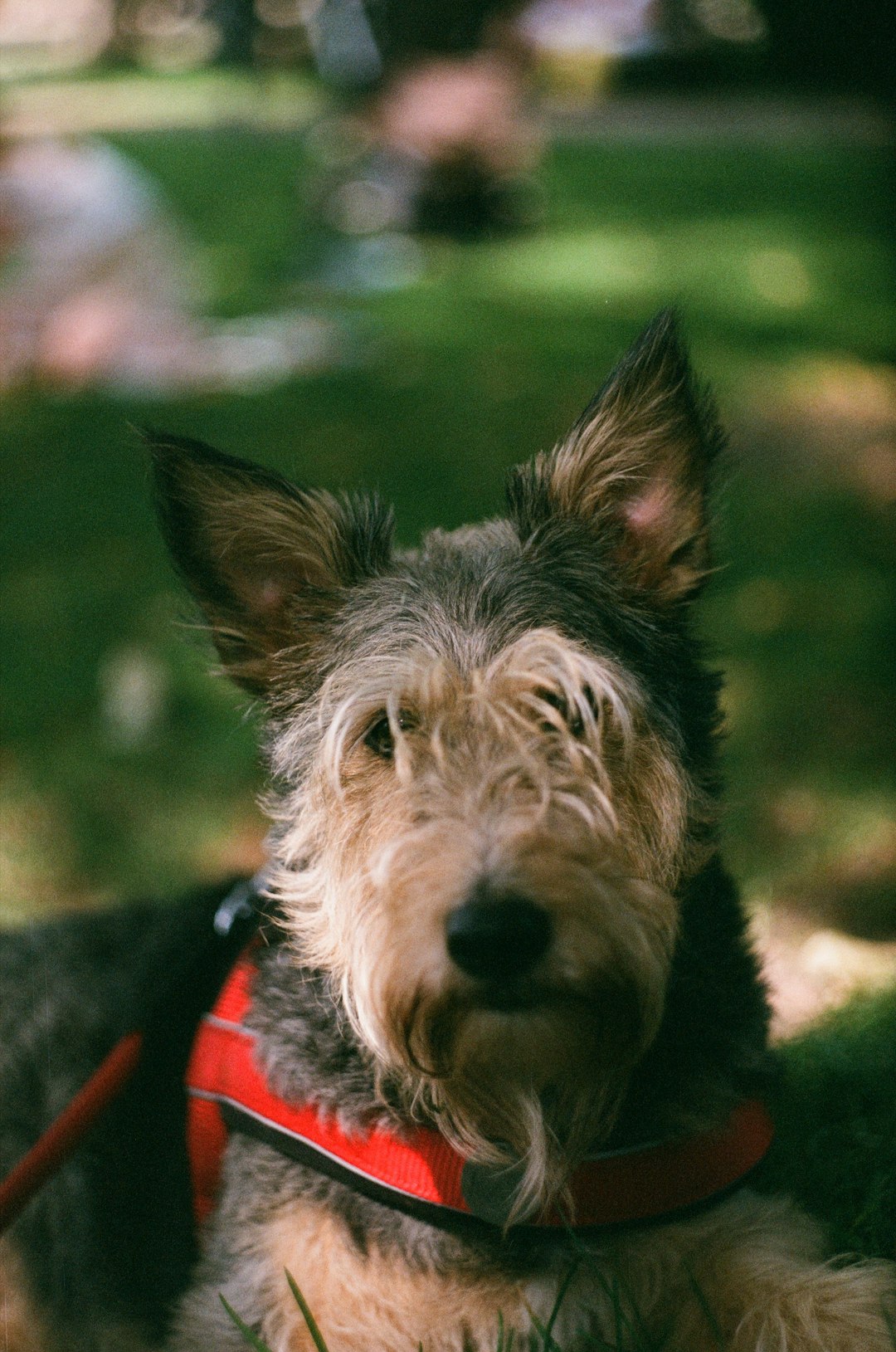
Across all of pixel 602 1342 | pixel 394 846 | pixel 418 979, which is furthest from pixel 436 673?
pixel 602 1342

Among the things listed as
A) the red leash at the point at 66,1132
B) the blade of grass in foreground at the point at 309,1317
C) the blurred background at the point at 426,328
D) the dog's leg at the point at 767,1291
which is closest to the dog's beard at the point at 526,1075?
the dog's leg at the point at 767,1291

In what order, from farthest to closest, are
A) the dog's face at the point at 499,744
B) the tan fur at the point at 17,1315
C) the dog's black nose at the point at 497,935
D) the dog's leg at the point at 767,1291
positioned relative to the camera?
the tan fur at the point at 17,1315 < the dog's leg at the point at 767,1291 < the dog's face at the point at 499,744 < the dog's black nose at the point at 497,935

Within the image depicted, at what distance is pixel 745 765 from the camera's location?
522cm

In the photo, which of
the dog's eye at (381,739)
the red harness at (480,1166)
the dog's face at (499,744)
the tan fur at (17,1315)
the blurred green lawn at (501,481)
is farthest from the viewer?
the blurred green lawn at (501,481)

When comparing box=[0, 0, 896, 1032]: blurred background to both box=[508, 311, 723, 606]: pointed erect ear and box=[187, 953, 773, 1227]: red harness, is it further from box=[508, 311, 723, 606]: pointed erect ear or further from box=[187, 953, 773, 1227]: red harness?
box=[187, 953, 773, 1227]: red harness

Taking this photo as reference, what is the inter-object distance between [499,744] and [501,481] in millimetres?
3282

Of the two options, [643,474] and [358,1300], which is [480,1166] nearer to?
[358,1300]

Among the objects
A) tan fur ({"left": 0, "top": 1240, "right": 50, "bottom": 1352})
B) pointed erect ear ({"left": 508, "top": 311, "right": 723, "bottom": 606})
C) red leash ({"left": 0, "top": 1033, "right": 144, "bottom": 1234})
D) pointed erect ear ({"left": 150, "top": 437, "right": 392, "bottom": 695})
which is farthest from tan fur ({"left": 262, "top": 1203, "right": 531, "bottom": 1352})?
pointed erect ear ({"left": 508, "top": 311, "right": 723, "bottom": 606})

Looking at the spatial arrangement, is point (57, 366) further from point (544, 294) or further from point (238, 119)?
point (238, 119)

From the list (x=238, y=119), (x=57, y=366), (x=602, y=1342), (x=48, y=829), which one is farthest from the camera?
(x=238, y=119)

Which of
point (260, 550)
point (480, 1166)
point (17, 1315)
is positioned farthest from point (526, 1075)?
point (17, 1315)

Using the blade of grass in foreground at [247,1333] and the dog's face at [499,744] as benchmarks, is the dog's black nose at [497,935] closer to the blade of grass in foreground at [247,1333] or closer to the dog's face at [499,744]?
the dog's face at [499,744]

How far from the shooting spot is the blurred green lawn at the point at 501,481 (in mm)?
4973

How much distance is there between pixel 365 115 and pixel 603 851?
43.6 ft
